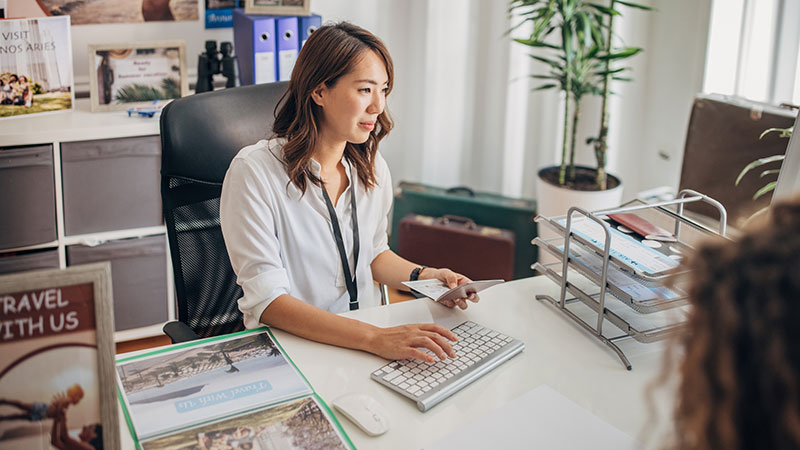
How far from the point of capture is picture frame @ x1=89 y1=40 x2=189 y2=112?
104 inches

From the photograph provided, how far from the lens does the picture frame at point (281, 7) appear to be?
279 centimetres

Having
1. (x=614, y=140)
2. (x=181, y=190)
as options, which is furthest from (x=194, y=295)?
(x=614, y=140)

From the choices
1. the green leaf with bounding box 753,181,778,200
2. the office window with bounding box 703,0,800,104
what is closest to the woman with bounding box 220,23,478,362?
the green leaf with bounding box 753,181,778,200

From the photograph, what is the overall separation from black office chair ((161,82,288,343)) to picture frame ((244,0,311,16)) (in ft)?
3.62

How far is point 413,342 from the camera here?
53.0 inches

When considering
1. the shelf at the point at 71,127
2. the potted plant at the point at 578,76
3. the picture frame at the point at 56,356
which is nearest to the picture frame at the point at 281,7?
the shelf at the point at 71,127

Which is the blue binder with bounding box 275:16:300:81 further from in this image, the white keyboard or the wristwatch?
the white keyboard

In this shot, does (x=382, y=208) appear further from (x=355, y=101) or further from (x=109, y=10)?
(x=109, y=10)

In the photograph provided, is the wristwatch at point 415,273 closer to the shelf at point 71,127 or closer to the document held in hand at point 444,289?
the document held in hand at point 444,289

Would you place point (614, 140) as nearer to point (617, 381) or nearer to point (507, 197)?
point (507, 197)

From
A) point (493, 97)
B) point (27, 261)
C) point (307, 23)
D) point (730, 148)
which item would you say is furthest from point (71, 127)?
point (730, 148)

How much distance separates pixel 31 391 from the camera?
0.88 metres

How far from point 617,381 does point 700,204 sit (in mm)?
1402

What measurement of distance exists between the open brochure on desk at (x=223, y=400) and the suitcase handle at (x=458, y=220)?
1.78m
